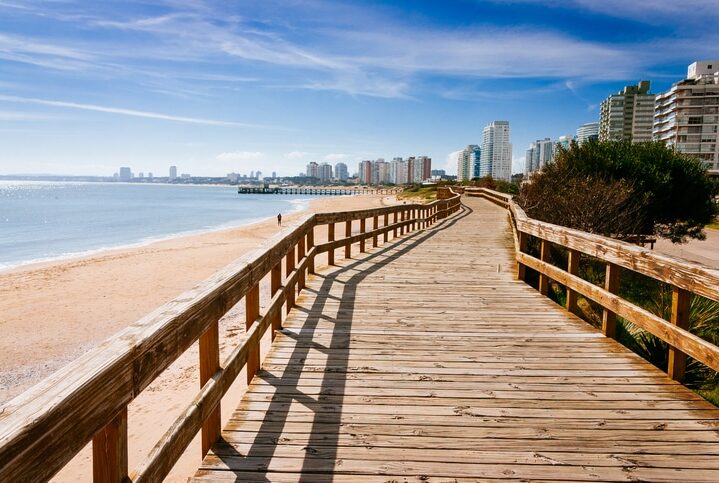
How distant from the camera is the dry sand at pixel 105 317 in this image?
22.7 feet

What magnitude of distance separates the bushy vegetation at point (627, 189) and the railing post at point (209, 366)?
50.0 feet

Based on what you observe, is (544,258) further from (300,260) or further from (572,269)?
(300,260)

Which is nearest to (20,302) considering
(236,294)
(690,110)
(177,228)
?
(236,294)

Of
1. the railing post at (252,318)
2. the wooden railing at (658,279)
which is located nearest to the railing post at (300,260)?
the railing post at (252,318)

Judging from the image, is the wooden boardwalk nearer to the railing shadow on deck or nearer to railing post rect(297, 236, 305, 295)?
the railing shadow on deck

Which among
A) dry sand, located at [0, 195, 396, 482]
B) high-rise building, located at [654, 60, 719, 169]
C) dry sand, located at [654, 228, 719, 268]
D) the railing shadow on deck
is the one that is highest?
high-rise building, located at [654, 60, 719, 169]

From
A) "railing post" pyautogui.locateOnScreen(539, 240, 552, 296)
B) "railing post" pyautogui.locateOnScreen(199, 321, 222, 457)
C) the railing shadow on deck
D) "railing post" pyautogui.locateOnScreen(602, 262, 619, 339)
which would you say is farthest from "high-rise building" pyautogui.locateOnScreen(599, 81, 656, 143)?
"railing post" pyautogui.locateOnScreen(199, 321, 222, 457)

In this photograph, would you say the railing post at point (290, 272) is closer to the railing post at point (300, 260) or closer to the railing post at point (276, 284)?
the railing post at point (276, 284)

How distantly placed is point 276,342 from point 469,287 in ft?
13.0

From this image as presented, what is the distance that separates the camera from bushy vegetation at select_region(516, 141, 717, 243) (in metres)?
16.3

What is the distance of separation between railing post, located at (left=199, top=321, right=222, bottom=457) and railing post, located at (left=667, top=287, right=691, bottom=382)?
340 centimetres

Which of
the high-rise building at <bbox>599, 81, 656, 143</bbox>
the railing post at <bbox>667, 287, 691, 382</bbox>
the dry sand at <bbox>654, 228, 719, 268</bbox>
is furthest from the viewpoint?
the high-rise building at <bbox>599, 81, 656, 143</bbox>

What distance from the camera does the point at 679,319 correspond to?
3881 mm

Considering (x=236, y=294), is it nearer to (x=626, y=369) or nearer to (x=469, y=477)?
(x=469, y=477)
